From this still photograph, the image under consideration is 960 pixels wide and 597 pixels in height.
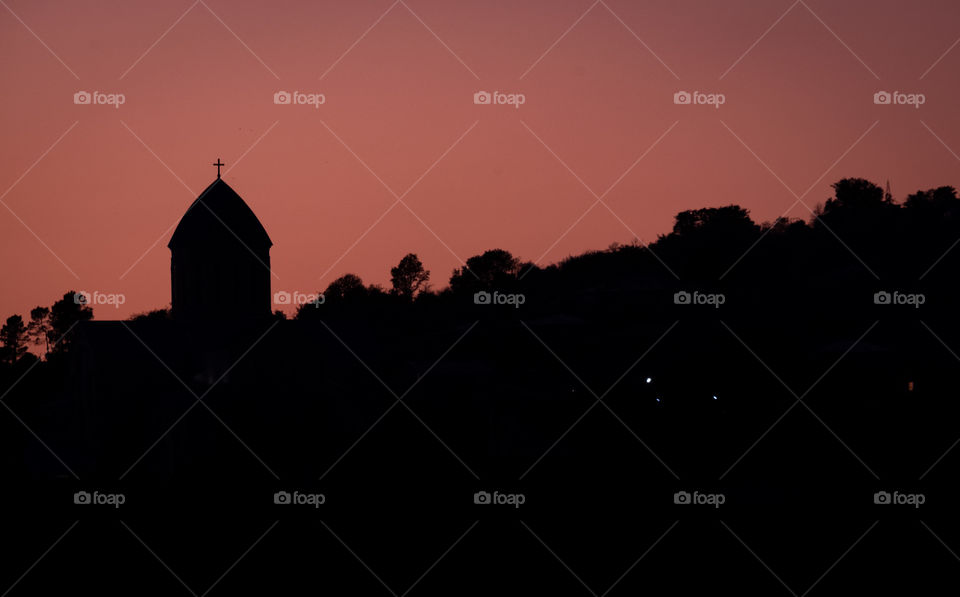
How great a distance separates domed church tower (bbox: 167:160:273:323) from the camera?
32688mm

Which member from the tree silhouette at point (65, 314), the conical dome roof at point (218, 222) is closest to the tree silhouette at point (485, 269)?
the tree silhouette at point (65, 314)

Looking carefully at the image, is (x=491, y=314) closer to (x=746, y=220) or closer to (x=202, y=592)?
(x=746, y=220)

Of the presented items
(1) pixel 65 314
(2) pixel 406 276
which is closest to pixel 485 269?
(2) pixel 406 276

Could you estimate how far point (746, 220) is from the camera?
9425 cm

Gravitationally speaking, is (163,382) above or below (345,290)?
below

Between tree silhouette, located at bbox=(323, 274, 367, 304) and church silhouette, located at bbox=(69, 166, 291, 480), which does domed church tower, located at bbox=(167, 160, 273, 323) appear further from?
tree silhouette, located at bbox=(323, 274, 367, 304)

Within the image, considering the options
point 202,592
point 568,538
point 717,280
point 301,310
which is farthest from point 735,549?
point 301,310

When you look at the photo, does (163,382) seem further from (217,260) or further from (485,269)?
(485,269)

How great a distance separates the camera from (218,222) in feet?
108

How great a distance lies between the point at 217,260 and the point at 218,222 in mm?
1573

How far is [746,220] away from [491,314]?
43.4 meters

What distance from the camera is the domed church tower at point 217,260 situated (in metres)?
32.7

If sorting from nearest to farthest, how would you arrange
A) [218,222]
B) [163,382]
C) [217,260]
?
[163,382] → [217,260] → [218,222]

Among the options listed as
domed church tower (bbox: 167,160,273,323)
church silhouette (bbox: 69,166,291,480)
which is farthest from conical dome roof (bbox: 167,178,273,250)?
church silhouette (bbox: 69,166,291,480)
